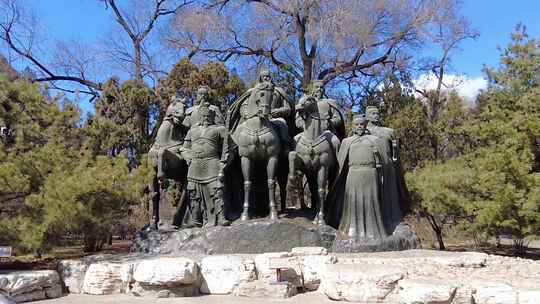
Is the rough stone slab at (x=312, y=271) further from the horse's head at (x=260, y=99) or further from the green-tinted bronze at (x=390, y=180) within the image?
the horse's head at (x=260, y=99)

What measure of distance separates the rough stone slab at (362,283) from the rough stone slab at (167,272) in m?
1.72

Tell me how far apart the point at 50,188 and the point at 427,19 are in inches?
638

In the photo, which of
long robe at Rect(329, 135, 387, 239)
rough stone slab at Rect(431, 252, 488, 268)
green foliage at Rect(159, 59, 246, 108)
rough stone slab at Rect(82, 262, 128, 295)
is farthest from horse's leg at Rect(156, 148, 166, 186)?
green foliage at Rect(159, 59, 246, 108)

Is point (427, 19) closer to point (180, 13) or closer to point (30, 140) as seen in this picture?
point (180, 13)

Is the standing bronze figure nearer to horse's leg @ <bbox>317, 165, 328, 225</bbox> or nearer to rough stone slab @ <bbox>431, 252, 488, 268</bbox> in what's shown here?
horse's leg @ <bbox>317, 165, 328, 225</bbox>

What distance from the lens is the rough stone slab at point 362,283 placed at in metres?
5.46

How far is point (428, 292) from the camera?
5.02 meters

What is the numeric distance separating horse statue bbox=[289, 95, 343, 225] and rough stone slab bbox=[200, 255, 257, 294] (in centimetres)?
202

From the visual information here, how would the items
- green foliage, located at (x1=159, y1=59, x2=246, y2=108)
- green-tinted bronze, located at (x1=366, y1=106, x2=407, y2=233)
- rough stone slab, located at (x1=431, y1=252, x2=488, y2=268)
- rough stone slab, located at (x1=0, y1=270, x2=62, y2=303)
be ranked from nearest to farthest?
rough stone slab, located at (x1=0, y1=270, x2=62, y2=303), rough stone slab, located at (x1=431, y1=252, x2=488, y2=268), green-tinted bronze, located at (x1=366, y1=106, x2=407, y2=233), green foliage, located at (x1=159, y1=59, x2=246, y2=108)

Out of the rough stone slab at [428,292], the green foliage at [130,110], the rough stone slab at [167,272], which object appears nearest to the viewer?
the rough stone slab at [428,292]

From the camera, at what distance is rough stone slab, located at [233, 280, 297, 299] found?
5988 millimetres

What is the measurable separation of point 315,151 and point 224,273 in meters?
2.70

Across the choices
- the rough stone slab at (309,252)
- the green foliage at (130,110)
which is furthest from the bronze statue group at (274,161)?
the green foliage at (130,110)

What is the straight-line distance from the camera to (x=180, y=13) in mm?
21172
